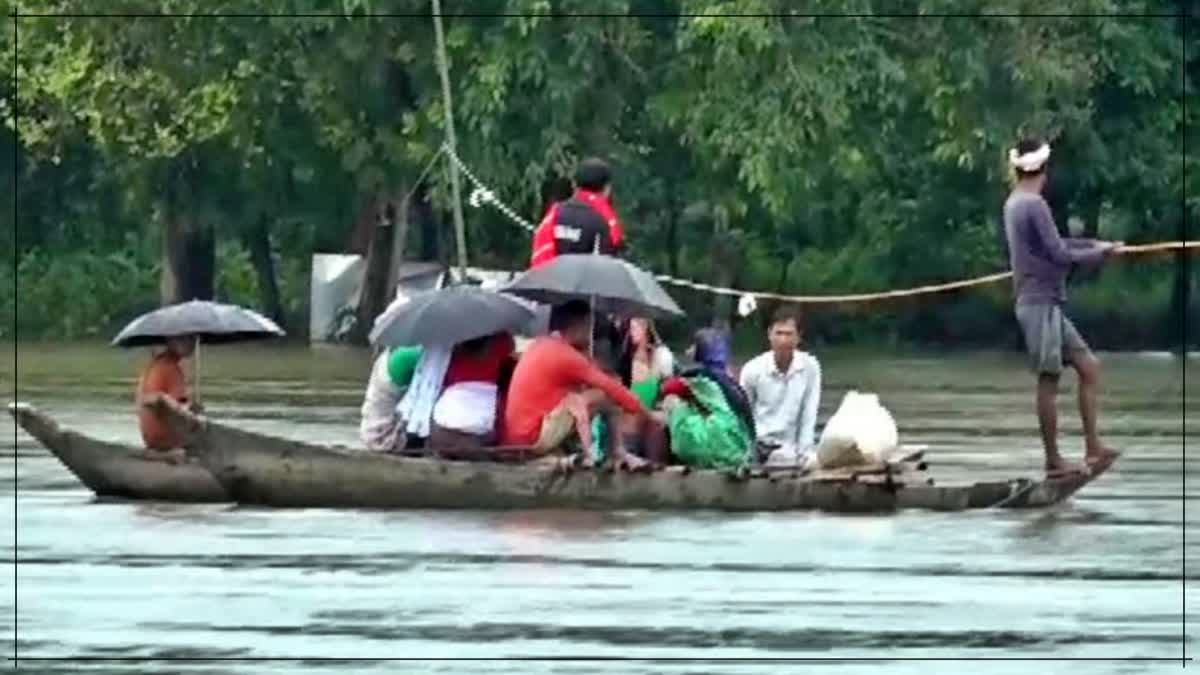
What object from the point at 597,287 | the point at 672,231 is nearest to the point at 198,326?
the point at 597,287

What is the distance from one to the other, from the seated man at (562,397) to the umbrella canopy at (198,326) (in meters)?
2.08

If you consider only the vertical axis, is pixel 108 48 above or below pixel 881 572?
above

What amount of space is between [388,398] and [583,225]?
140 centimetres

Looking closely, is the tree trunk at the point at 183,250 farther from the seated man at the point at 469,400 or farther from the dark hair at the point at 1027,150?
the dark hair at the point at 1027,150

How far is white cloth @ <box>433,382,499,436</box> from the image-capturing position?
21062 millimetres

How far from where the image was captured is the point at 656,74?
51.8 metres

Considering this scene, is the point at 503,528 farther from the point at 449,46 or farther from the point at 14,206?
the point at 14,206

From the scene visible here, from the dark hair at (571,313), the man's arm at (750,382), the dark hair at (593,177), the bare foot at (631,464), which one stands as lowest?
the bare foot at (631,464)

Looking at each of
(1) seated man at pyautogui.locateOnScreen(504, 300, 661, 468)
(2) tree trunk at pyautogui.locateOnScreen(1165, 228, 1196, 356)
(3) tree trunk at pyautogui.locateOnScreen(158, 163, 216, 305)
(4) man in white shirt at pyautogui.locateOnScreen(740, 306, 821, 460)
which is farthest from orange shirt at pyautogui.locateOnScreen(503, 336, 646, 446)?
(3) tree trunk at pyautogui.locateOnScreen(158, 163, 216, 305)

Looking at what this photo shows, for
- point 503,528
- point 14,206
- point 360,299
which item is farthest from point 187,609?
point 14,206

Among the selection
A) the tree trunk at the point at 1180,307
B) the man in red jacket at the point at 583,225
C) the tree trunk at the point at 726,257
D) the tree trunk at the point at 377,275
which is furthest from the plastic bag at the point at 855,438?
the tree trunk at the point at 726,257

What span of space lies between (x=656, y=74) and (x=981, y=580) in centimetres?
3481

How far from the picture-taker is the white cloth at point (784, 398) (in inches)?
873

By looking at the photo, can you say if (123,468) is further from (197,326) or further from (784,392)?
(784,392)
